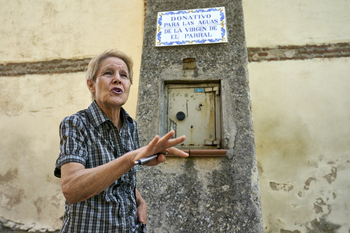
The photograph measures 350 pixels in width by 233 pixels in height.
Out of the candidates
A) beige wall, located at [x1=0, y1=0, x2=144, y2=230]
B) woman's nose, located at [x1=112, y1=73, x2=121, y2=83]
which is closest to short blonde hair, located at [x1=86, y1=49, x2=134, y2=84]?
woman's nose, located at [x1=112, y1=73, x2=121, y2=83]

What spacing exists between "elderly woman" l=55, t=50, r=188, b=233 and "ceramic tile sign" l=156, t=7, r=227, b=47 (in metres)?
1.46

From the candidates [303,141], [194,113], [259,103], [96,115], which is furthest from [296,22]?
[96,115]

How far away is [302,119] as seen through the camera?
12.1ft

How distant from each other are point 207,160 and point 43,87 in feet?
11.9

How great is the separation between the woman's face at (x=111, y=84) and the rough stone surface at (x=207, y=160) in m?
1.20

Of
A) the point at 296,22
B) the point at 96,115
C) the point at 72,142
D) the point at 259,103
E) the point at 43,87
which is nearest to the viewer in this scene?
the point at 72,142

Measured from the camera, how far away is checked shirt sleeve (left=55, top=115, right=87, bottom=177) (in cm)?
96

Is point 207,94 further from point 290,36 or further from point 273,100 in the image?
point 290,36

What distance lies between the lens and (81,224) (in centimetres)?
98

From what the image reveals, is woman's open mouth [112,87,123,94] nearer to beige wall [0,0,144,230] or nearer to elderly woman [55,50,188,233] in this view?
elderly woman [55,50,188,233]

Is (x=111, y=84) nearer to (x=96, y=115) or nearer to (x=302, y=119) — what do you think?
(x=96, y=115)

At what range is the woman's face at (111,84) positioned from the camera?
1225 mm

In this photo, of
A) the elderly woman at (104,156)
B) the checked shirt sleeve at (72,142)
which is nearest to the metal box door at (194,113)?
the elderly woman at (104,156)

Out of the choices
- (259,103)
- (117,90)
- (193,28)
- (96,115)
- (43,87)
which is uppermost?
(193,28)
